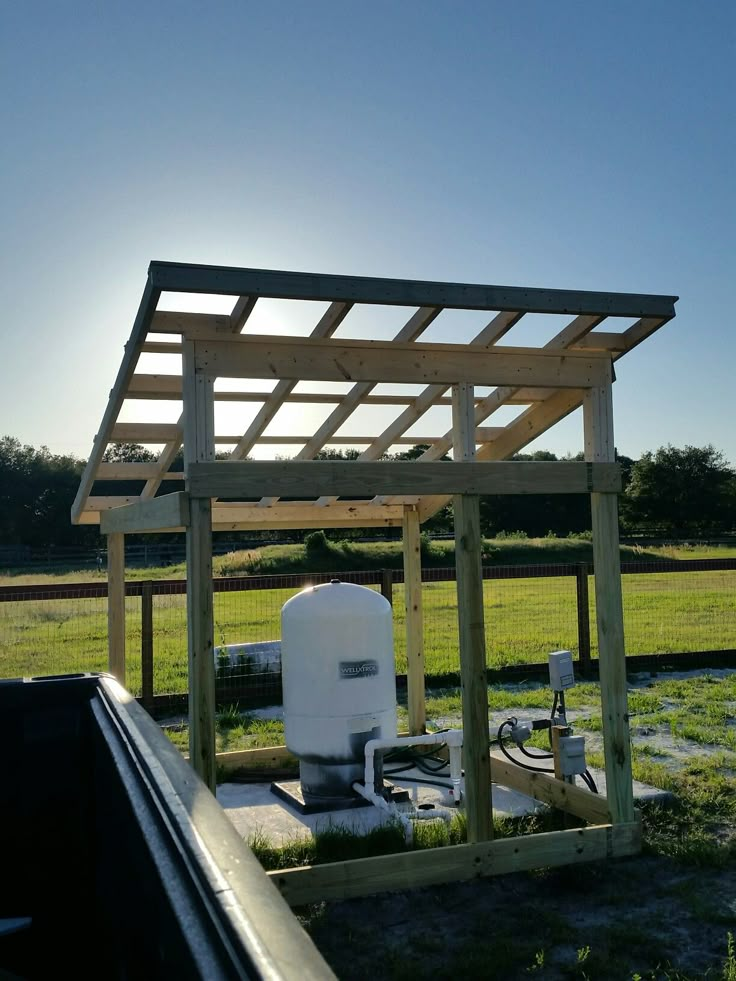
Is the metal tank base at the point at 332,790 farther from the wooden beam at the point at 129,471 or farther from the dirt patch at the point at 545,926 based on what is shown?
the wooden beam at the point at 129,471

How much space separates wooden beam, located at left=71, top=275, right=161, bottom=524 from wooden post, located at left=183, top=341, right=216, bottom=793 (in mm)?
290

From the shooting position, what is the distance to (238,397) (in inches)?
226

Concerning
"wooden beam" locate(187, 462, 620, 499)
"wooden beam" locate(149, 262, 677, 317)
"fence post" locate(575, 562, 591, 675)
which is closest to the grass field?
"wooden beam" locate(187, 462, 620, 499)

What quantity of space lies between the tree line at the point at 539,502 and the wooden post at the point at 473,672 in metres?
35.7

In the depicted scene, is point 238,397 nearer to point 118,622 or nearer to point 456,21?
A: point 118,622

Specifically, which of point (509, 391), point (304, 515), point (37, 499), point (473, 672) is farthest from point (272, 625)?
point (37, 499)

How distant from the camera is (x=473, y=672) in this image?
5.17 metres

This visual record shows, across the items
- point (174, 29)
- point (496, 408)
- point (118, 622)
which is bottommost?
point (118, 622)

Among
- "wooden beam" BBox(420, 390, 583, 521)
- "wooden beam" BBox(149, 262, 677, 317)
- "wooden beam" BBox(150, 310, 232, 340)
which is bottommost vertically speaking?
"wooden beam" BBox(420, 390, 583, 521)

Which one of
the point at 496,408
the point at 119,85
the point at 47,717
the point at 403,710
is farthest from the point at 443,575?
the point at 47,717

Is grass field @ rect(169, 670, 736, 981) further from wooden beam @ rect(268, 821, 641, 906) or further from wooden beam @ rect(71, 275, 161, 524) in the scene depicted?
wooden beam @ rect(71, 275, 161, 524)

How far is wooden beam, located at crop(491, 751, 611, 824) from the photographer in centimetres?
576

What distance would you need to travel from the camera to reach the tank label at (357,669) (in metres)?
6.30

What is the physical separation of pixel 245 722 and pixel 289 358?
537 centimetres
